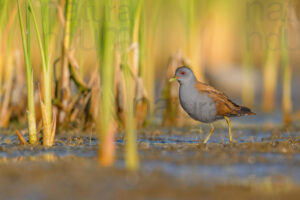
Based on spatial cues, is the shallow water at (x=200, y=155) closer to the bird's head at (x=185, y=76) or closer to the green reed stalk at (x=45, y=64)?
the green reed stalk at (x=45, y=64)

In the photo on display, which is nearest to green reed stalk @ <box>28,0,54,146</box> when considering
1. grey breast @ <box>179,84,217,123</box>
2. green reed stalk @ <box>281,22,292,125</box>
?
grey breast @ <box>179,84,217,123</box>

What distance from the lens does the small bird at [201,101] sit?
7.14 metres

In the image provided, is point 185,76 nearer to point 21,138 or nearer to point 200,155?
point 200,155

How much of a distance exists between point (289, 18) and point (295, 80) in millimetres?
8832

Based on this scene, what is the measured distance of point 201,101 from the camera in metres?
7.18

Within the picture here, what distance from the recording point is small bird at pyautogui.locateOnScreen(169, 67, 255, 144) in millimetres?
7145

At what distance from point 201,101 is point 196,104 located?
86 millimetres

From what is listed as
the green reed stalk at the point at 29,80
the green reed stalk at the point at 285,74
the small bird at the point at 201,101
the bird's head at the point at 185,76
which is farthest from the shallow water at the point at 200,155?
the green reed stalk at the point at 285,74

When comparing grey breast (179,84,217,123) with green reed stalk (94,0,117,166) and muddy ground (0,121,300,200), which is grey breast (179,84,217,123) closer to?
muddy ground (0,121,300,200)

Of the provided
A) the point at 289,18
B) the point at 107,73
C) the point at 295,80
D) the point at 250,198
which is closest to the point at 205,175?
the point at 250,198

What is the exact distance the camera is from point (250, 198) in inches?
160

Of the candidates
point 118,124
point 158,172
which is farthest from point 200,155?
point 118,124

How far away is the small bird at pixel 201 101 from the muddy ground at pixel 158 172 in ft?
1.94

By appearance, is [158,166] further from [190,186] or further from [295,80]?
[295,80]
